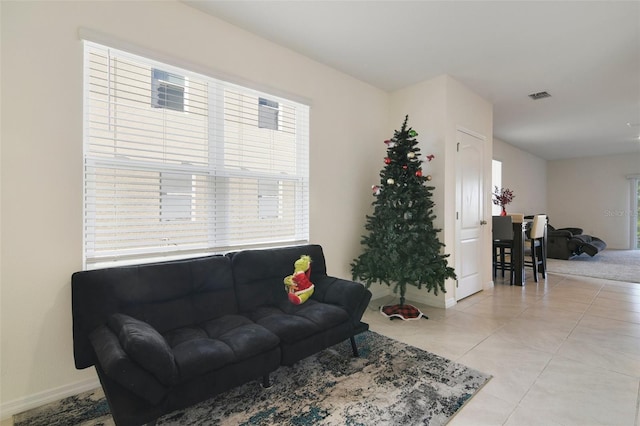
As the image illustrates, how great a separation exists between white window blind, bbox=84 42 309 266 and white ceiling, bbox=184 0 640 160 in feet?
2.27

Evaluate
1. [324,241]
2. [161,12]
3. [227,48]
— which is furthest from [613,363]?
[161,12]

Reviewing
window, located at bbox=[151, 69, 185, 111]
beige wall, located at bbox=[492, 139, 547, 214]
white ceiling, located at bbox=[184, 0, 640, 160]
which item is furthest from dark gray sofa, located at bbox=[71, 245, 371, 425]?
beige wall, located at bbox=[492, 139, 547, 214]

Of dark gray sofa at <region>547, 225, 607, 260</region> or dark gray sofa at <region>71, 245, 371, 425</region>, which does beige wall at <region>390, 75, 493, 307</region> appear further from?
dark gray sofa at <region>547, 225, 607, 260</region>

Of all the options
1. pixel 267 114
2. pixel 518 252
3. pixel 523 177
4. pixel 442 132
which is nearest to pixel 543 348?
pixel 442 132

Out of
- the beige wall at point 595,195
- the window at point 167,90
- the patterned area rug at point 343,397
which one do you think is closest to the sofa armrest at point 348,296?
the patterned area rug at point 343,397

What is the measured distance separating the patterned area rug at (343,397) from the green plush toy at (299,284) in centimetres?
49

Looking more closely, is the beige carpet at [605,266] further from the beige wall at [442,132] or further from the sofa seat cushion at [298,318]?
the sofa seat cushion at [298,318]

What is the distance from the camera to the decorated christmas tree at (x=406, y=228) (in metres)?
3.34

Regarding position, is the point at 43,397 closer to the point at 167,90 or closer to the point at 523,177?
the point at 167,90

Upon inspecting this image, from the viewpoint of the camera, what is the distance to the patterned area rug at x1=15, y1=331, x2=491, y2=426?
5.85ft

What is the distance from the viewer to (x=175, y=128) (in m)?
2.54

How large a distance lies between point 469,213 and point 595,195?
7793mm

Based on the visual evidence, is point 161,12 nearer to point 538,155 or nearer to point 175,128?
point 175,128

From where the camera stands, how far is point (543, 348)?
2.66 m
